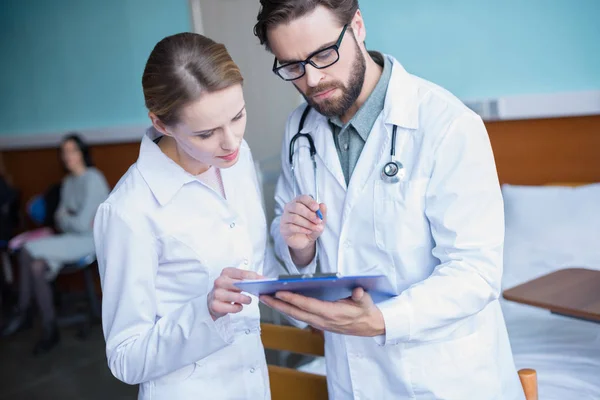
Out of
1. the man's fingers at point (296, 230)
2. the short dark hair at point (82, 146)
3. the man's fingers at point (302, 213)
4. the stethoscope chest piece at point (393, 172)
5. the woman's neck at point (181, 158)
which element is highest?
the woman's neck at point (181, 158)

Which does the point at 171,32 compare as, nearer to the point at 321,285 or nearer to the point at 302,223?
the point at 302,223

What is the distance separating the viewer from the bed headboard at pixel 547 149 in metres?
3.27

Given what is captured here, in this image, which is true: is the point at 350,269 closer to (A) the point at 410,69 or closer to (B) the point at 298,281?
(B) the point at 298,281

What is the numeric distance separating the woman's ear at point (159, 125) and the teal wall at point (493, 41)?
2464 mm

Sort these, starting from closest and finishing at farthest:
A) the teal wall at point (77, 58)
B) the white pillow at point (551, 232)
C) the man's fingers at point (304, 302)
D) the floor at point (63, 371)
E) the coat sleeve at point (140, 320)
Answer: the man's fingers at point (304, 302)
the coat sleeve at point (140, 320)
the white pillow at point (551, 232)
the floor at point (63, 371)
the teal wall at point (77, 58)

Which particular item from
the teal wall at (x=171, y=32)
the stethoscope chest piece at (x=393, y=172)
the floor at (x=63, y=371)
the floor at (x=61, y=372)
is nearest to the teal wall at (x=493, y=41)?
the teal wall at (x=171, y=32)

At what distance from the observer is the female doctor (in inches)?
54.2

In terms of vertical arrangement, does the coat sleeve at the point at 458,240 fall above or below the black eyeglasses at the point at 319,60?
below

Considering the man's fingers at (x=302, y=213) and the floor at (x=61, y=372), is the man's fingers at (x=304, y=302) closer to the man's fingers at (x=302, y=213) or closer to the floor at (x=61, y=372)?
the man's fingers at (x=302, y=213)

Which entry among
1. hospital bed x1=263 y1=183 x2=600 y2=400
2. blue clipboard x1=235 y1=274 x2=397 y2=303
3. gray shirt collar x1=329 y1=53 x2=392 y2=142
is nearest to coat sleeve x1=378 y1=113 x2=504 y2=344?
blue clipboard x1=235 y1=274 x2=397 y2=303

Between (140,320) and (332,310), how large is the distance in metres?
0.43

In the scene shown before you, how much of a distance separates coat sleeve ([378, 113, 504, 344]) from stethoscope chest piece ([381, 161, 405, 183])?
0.08m

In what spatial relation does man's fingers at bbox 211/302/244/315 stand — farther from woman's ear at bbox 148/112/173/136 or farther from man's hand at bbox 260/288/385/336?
woman's ear at bbox 148/112/173/136

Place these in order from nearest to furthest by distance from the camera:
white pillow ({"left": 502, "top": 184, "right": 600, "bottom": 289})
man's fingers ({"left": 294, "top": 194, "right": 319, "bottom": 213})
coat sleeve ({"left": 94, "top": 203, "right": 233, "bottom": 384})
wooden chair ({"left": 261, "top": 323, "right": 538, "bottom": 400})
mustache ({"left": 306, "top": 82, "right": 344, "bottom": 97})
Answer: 1. coat sleeve ({"left": 94, "top": 203, "right": 233, "bottom": 384})
2. man's fingers ({"left": 294, "top": 194, "right": 319, "bottom": 213})
3. mustache ({"left": 306, "top": 82, "right": 344, "bottom": 97})
4. wooden chair ({"left": 261, "top": 323, "right": 538, "bottom": 400})
5. white pillow ({"left": 502, "top": 184, "right": 600, "bottom": 289})
